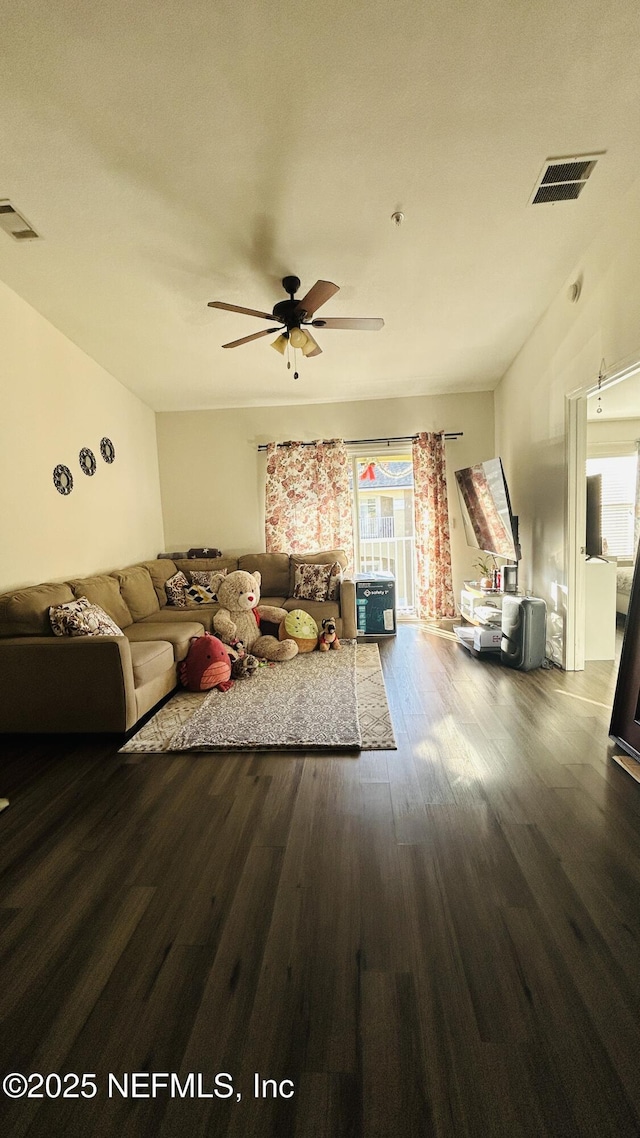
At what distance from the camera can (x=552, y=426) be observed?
11.5ft

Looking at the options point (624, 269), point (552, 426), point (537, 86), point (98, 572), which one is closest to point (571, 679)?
point (552, 426)

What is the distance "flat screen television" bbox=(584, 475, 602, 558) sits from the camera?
386 centimetres

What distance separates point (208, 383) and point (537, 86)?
3591 mm

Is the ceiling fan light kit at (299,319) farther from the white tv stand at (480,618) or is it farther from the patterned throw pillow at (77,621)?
the white tv stand at (480,618)

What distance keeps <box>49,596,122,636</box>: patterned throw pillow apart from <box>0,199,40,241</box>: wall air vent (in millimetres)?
2116

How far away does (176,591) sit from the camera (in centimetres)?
454

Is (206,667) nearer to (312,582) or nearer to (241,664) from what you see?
(241,664)

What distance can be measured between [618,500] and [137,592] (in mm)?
5683

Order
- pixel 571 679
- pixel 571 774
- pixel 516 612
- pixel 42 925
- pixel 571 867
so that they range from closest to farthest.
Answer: pixel 42 925 < pixel 571 867 < pixel 571 774 < pixel 571 679 < pixel 516 612

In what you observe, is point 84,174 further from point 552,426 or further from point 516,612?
point 516,612

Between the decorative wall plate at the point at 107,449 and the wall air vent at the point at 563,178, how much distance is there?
371 centimetres

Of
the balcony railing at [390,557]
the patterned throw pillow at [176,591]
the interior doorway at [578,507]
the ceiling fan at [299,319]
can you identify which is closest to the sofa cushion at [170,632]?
the patterned throw pillow at [176,591]

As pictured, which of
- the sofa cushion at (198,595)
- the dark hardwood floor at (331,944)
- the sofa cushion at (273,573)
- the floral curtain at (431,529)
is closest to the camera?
the dark hardwood floor at (331,944)

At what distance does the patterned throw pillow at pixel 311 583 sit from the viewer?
4574mm
